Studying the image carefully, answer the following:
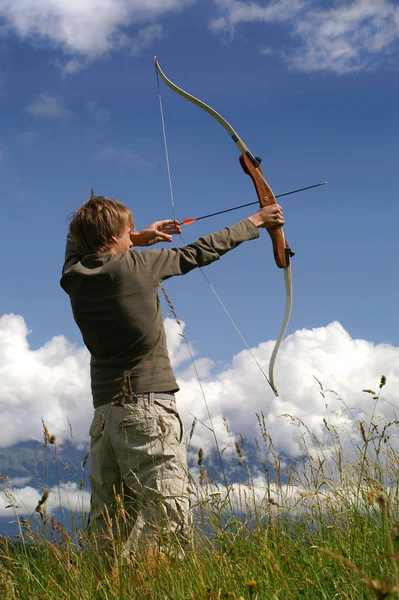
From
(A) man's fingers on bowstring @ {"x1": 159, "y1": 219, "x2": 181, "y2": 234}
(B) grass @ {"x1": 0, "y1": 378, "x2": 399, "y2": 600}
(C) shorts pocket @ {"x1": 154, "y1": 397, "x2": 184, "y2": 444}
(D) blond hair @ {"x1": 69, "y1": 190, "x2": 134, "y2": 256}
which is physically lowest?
(B) grass @ {"x1": 0, "y1": 378, "x2": 399, "y2": 600}

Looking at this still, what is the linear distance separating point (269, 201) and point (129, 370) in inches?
64.5

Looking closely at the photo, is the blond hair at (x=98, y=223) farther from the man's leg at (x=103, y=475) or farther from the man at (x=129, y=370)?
the man's leg at (x=103, y=475)

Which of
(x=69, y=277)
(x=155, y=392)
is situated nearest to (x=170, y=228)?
(x=69, y=277)

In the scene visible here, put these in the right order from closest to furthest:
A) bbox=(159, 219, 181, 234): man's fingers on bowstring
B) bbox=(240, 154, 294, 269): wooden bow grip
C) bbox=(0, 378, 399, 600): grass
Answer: bbox=(0, 378, 399, 600): grass → bbox=(159, 219, 181, 234): man's fingers on bowstring → bbox=(240, 154, 294, 269): wooden bow grip

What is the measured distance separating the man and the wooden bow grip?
0.83 meters

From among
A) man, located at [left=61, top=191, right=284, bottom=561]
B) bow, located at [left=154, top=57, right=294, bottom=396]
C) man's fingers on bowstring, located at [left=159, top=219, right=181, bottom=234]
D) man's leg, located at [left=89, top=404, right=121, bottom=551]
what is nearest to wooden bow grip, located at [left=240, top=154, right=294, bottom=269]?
bow, located at [left=154, top=57, right=294, bottom=396]

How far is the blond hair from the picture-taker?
9.53ft

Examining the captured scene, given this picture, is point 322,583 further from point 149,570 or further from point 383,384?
point 383,384

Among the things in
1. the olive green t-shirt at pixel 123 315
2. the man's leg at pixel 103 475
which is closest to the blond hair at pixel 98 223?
Result: the olive green t-shirt at pixel 123 315

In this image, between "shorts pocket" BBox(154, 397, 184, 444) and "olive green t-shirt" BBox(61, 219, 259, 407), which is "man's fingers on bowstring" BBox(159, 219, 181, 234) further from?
"shorts pocket" BBox(154, 397, 184, 444)

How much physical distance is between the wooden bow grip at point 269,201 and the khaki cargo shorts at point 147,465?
149cm

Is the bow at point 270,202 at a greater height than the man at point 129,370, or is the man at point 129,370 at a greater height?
the bow at point 270,202

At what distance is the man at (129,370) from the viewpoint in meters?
2.56

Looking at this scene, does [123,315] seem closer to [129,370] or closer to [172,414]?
[129,370]
